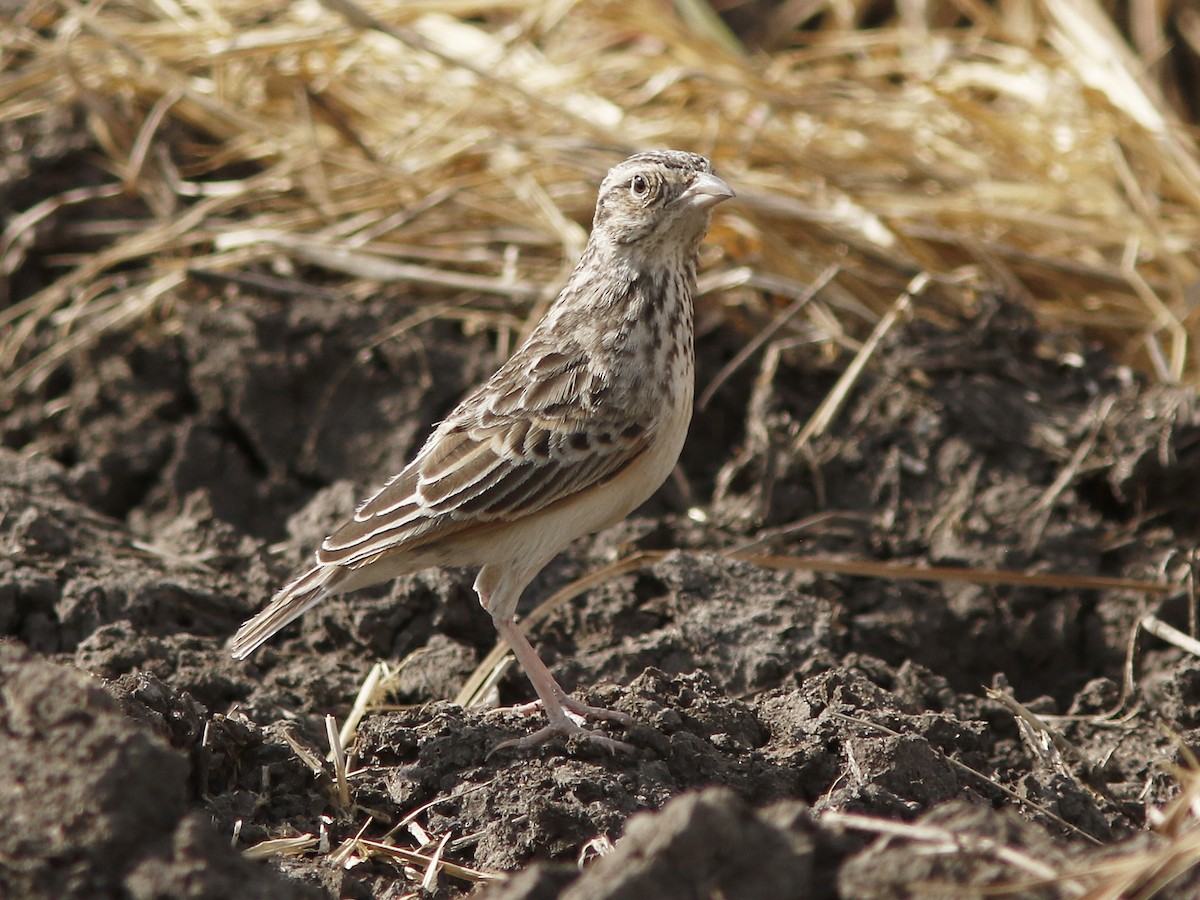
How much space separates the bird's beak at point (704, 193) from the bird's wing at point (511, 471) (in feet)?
2.05

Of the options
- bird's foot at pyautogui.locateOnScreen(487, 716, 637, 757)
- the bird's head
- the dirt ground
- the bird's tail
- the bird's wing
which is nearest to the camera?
the dirt ground

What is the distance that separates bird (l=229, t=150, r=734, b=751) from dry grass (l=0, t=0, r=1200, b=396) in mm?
1819

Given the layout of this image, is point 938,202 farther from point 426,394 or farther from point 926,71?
point 426,394

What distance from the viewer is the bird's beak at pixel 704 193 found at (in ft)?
15.1

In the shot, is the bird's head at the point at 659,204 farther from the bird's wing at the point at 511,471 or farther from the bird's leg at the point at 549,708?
the bird's leg at the point at 549,708

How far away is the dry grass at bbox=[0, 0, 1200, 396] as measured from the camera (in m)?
6.99

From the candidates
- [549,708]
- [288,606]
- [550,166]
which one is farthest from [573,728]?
[550,166]

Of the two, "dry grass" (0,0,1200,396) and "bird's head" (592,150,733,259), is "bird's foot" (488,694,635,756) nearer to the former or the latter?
"bird's head" (592,150,733,259)

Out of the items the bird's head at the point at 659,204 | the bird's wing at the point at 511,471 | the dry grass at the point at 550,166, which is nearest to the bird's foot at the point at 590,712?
the bird's wing at the point at 511,471

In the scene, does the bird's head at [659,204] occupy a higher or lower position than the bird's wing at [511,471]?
higher

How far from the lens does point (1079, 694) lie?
5.07m

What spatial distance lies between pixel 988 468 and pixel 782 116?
112 inches

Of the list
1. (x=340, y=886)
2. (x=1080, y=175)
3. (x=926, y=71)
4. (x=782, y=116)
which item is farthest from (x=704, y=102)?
(x=340, y=886)

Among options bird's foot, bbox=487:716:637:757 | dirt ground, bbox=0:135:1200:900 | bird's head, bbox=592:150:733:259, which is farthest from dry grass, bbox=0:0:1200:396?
bird's foot, bbox=487:716:637:757
